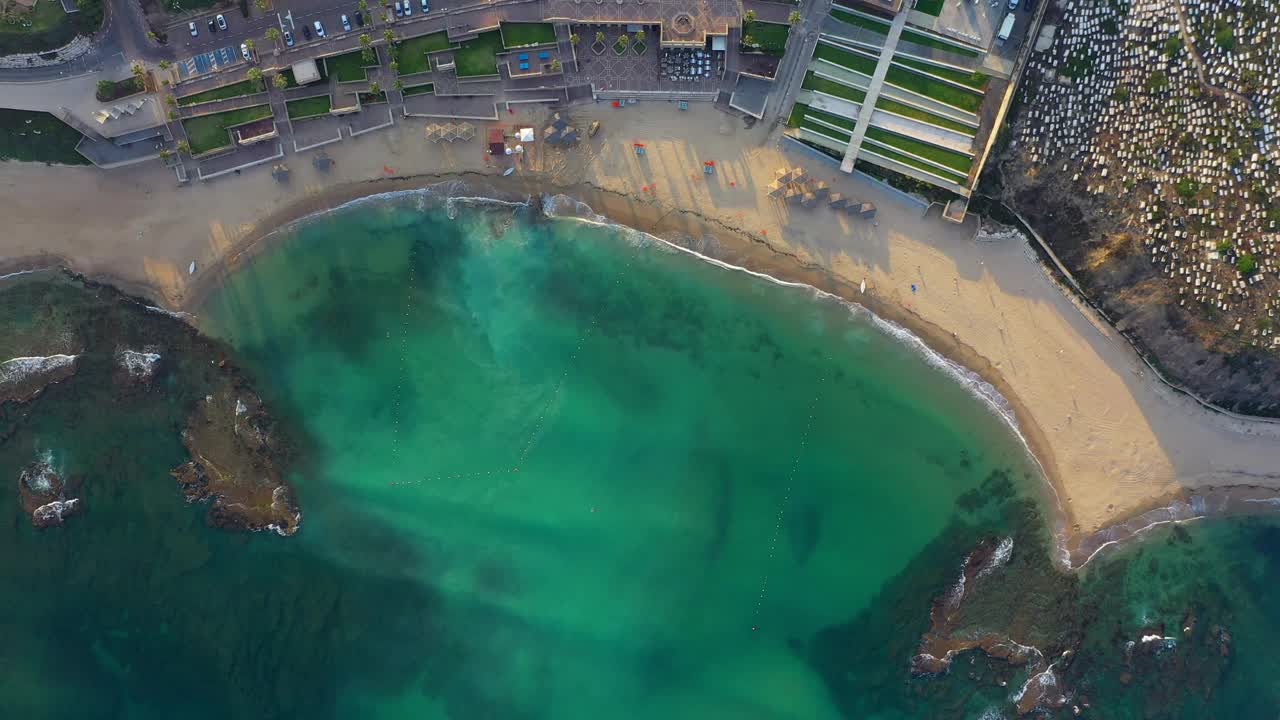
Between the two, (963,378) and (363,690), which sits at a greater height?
(963,378)

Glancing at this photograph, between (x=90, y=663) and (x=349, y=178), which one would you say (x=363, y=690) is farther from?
(x=349, y=178)

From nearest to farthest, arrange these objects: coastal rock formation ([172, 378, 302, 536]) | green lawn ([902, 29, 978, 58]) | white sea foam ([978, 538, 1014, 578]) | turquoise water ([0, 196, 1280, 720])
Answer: green lawn ([902, 29, 978, 58]), turquoise water ([0, 196, 1280, 720]), coastal rock formation ([172, 378, 302, 536]), white sea foam ([978, 538, 1014, 578])

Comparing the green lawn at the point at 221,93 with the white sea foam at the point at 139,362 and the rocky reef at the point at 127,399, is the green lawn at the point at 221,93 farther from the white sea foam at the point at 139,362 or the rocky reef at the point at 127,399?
the white sea foam at the point at 139,362

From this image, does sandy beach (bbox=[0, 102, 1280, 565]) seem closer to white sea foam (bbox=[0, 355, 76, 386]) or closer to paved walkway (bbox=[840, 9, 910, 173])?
paved walkway (bbox=[840, 9, 910, 173])

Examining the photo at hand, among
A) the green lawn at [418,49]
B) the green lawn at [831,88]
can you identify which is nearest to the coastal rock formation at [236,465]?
the green lawn at [418,49]

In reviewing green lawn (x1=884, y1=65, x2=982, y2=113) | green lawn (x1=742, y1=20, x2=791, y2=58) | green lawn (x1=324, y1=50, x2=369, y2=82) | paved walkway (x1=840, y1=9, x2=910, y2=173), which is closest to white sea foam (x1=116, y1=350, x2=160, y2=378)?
green lawn (x1=324, y1=50, x2=369, y2=82)

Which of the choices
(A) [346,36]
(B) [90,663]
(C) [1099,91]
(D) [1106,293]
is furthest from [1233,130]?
(B) [90,663]

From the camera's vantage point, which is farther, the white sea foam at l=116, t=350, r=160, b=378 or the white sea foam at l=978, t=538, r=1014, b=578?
the white sea foam at l=978, t=538, r=1014, b=578
